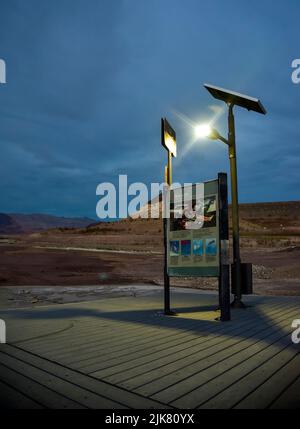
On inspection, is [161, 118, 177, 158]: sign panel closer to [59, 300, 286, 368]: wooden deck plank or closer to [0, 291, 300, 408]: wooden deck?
[0, 291, 300, 408]: wooden deck

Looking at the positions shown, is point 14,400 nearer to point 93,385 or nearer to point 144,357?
point 93,385

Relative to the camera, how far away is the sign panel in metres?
7.45


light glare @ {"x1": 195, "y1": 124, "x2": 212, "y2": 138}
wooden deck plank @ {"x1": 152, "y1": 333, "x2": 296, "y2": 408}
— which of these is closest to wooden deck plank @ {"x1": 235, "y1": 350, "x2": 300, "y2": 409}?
wooden deck plank @ {"x1": 152, "y1": 333, "x2": 296, "y2": 408}

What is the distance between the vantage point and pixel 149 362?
12.6ft

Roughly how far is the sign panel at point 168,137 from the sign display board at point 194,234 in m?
0.95

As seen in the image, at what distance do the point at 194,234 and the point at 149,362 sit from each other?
3785 millimetres

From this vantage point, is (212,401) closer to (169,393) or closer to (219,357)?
(169,393)

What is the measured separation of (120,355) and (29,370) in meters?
1.04

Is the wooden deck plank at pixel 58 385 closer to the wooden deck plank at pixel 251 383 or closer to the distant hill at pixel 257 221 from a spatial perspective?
the wooden deck plank at pixel 251 383

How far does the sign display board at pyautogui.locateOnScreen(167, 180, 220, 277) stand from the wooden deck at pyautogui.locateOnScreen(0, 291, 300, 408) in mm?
1014

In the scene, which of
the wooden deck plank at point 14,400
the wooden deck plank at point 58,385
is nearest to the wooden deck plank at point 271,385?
the wooden deck plank at point 58,385

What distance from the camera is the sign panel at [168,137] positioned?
7445 millimetres
